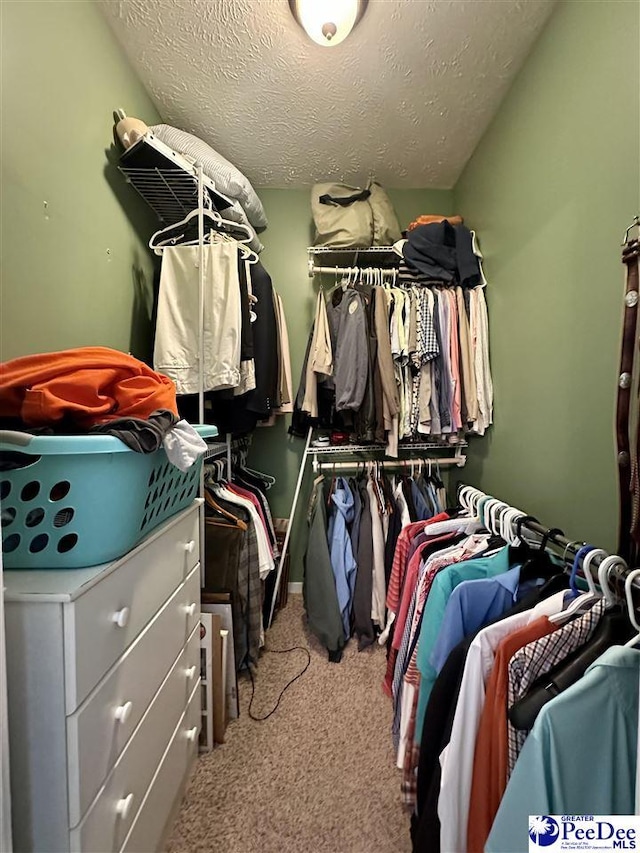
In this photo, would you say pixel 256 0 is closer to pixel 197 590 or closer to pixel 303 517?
pixel 197 590

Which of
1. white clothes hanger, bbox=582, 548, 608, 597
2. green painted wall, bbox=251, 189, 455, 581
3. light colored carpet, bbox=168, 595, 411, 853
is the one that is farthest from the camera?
green painted wall, bbox=251, 189, 455, 581

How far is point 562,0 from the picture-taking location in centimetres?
121

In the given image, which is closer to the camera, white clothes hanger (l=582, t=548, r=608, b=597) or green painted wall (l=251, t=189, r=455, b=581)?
white clothes hanger (l=582, t=548, r=608, b=597)

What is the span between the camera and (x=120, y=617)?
2.34 feet

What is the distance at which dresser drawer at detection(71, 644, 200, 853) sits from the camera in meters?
0.66

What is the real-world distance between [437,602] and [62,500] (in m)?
0.90

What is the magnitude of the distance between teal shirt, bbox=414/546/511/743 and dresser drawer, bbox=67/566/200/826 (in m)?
0.67

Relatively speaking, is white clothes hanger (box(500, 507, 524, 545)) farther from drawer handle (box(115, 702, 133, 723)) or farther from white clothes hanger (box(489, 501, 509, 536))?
drawer handle (box(115, 702, 133, 723))

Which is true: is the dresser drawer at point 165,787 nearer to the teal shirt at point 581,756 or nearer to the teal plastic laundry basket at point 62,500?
the teal plastic laundry basket at point 62,500

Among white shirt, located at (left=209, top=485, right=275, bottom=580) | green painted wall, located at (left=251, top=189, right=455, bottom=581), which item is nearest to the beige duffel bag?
green painted wall, located at (left=251, top=189, right=455, bottom=581)

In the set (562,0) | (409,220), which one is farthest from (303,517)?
(562,0)

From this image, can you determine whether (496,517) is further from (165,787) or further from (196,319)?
(196,319)

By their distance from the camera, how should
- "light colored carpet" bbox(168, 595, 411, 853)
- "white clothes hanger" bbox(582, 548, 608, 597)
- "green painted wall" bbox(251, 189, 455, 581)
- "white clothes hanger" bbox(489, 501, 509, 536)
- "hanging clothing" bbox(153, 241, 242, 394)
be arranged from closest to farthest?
"white clothes hanger" bbox(582, 548, 608, 597), "light colored carpet" bbox(168, 595, 411, 853), "white clothes hanger" bbox(489, 501, 509, 536), "hanging clothing" bbox(153, 241, 242, 394), "green painted wall" bbox(251, 189, 455, 581)

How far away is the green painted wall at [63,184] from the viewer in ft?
3.04
